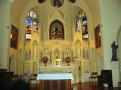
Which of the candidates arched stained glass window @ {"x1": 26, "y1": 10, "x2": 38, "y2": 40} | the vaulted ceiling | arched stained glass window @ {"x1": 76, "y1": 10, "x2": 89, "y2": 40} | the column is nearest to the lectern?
the column

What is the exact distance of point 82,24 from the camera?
20.2 meters

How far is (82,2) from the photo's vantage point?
19219mm

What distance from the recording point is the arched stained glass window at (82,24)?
65.4 feet

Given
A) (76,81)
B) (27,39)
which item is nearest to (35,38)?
(27,39)

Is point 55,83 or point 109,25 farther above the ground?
point 109,25

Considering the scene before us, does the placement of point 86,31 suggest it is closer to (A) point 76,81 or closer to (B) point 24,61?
(A) point 76,81

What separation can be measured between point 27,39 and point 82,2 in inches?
252

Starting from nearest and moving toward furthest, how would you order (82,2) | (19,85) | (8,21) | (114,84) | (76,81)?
(19,85) < (114,84) < (8,21) < (76,81) < (82,2)

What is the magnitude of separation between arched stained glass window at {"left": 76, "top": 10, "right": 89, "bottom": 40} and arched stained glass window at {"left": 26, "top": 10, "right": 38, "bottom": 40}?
4.27 m

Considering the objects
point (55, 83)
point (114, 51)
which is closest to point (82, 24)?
point (114, 51)

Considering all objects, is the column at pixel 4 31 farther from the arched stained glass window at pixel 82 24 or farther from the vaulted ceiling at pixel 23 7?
the arched stained glass window at pixel 82 24

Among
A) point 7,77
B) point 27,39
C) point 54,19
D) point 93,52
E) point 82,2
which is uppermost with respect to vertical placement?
point 82,2

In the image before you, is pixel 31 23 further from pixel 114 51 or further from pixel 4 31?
pixel 114 51

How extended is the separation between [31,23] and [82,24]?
513 cm
